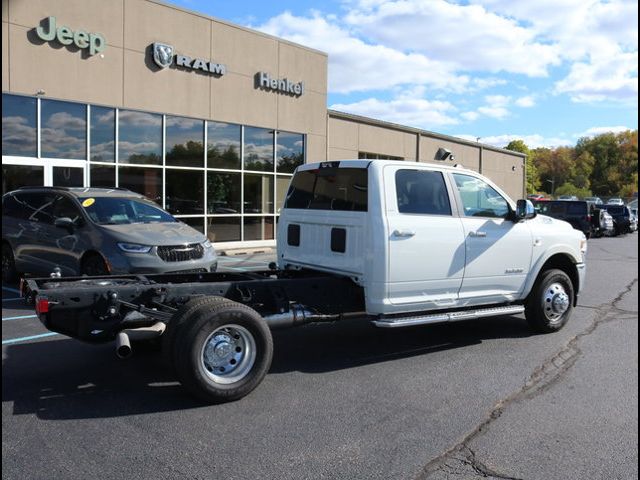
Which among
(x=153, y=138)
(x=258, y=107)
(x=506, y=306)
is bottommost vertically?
(x=506, y=306)

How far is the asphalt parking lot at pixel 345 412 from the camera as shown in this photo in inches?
149

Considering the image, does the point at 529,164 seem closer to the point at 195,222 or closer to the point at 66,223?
the point at 195,222

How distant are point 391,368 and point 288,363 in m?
1.04

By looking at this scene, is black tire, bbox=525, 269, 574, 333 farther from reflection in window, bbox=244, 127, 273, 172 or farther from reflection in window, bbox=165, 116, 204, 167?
reflection in window, bbox=244, 127, 273, 172

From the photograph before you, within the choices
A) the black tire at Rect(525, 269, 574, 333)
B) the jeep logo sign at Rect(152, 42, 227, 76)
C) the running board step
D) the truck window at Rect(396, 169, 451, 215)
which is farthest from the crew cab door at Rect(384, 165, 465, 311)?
the jeep logo sign at Rect(152, 42, 227, 76)

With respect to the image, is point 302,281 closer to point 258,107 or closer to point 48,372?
point 48,372

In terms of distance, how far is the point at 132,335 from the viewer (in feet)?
16.7

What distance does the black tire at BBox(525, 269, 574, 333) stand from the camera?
737 centimetres

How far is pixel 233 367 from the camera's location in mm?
5020

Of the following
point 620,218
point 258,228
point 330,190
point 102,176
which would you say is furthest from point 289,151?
point 620,218

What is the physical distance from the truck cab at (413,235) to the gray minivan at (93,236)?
2140 mm

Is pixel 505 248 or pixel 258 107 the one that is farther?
pixel 258 107

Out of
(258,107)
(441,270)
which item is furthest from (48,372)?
(258,107)

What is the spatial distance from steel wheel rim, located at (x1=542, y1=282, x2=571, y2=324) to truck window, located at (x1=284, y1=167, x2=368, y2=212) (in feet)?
9.42
